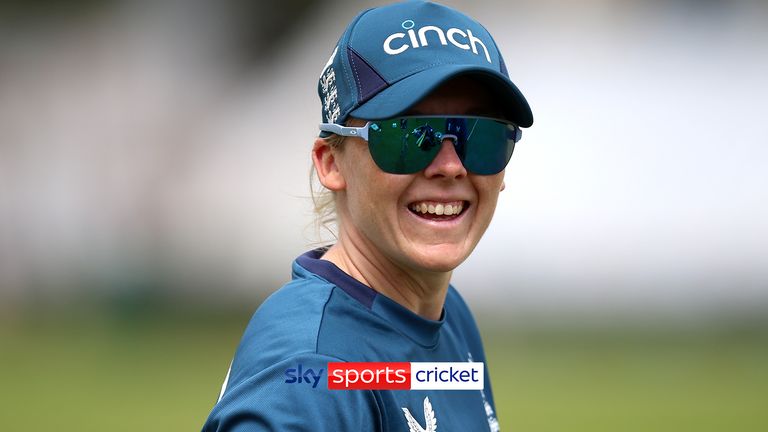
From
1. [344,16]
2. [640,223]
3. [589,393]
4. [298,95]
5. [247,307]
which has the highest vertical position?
[344,16]

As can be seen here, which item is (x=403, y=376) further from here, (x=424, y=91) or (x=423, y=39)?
(x=423, y=39)

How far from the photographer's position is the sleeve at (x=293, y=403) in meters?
1.61

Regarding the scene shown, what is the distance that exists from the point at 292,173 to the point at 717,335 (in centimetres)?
456

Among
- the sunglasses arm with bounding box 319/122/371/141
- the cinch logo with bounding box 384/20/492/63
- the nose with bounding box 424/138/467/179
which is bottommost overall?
the nose with bounding box 424/138/467/179

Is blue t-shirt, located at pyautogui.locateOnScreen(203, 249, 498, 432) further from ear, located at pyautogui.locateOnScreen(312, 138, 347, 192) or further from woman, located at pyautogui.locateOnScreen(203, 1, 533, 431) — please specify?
ear, located at pyautogui.locateOnScreen(312, 138, 347, 192)

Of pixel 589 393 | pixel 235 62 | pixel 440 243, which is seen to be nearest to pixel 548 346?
pixel 589 393

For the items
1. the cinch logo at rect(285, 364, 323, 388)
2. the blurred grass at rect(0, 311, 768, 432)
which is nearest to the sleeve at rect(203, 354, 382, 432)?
the cinch logo at rect(285, 364, 323, 388)

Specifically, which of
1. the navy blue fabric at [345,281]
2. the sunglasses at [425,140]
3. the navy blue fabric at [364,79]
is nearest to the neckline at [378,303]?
the navy blue fabric at [345,281]

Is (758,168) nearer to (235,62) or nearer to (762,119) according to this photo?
(762,119)

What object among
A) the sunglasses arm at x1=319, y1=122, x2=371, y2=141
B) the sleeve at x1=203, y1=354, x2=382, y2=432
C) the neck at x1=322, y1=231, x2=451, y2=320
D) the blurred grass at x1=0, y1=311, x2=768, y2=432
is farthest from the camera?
the blurred grass at x1=0, y1=311, x2=768, y2=432

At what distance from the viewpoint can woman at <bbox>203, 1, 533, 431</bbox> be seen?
1798 mm

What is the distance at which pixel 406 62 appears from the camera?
1.86 meters

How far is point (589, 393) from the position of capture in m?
6.99

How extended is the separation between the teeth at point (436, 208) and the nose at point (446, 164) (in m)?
0.06
